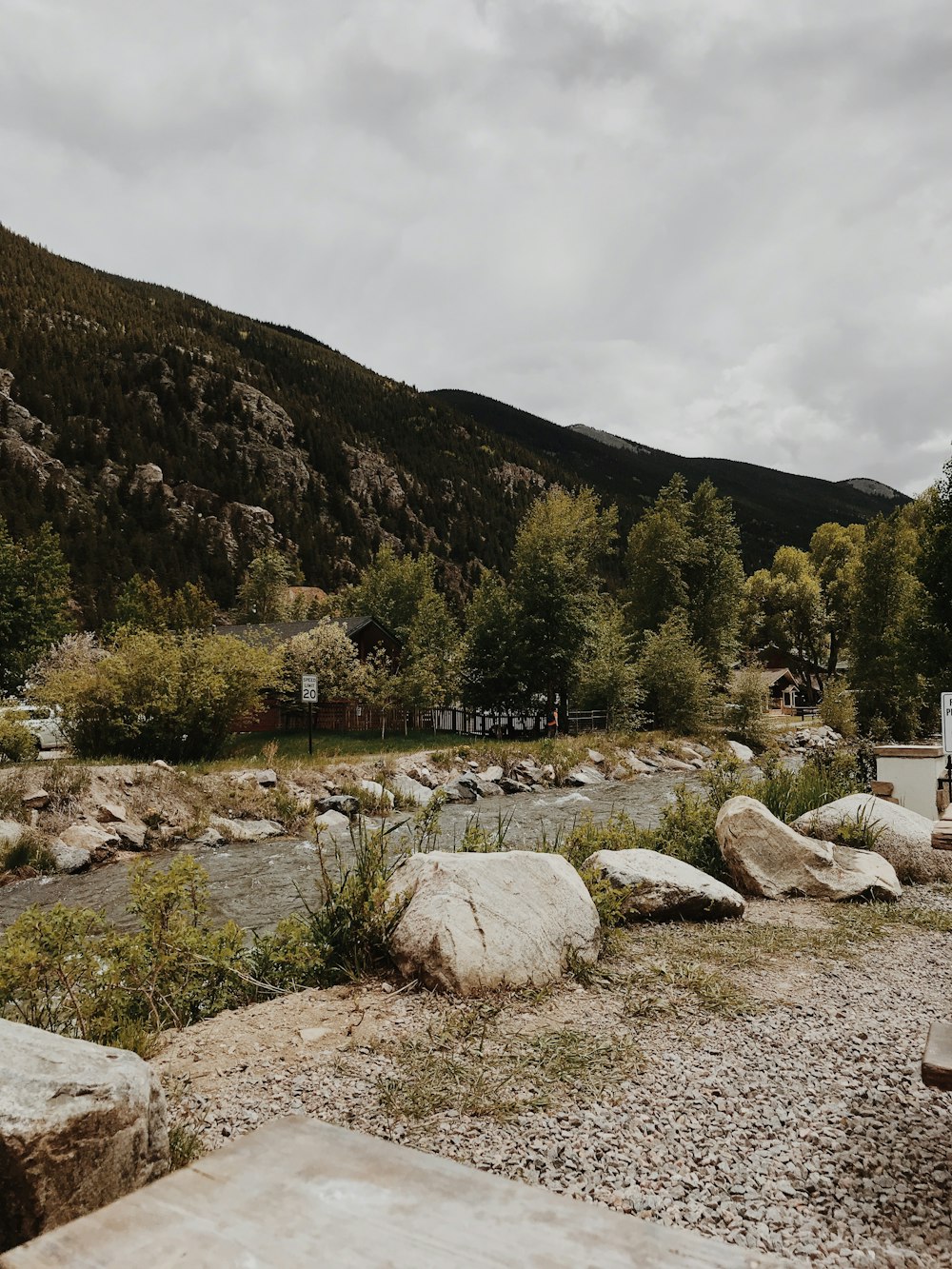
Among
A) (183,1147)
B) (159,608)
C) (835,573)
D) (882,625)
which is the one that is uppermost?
(835,573)

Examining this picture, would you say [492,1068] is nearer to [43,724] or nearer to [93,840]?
[93,840]

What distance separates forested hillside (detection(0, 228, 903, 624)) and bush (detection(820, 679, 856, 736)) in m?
66.8

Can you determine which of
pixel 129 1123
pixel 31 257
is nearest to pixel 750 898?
pixel 129 1123

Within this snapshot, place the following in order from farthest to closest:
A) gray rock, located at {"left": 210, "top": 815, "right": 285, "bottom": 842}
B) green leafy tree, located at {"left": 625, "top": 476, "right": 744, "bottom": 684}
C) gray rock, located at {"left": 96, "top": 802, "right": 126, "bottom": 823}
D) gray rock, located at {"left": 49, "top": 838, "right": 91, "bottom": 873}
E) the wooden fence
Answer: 1. green leafy tree, located at {"left": 625, "top": 476, "right": 744, "bottom": 684}
2. the wooden fence
3. gray rock, located at {"left": 210, "top": 815, "right": 285, "bottom": 842}
4. gray rock, located at {"left": 96, "top": 802, "right": 126, "bottom": 823}
5. gray rock, located at {"left": 49, "top": 838, "right": 91, "bottom": 873}

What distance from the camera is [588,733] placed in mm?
32344

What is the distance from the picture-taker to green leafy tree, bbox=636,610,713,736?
116 ft

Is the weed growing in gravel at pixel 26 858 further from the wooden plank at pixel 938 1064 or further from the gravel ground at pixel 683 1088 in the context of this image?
the wooden plank at pixel 938 1064

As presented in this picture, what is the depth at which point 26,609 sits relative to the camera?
27.6m

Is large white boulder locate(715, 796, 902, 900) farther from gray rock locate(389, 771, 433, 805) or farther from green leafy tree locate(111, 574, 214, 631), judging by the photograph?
green leafy tree locate(111, 574, 214, 631)

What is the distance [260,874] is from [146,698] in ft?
28.5

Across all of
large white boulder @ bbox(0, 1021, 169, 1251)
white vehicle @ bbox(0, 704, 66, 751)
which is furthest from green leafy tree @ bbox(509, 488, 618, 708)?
large white boulder @ bbox(0, 1021, 169, 1251)

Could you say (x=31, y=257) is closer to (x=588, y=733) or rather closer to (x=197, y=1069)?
(x=588, y=733)

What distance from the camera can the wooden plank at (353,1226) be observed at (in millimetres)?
1486

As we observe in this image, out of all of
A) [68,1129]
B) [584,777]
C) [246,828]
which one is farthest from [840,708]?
[68,1129]
